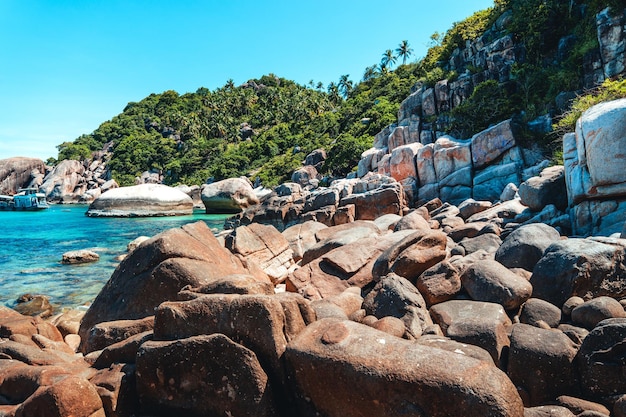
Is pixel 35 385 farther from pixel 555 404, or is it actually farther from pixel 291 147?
pixel 291 147

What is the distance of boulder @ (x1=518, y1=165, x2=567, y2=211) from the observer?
15.9 meters

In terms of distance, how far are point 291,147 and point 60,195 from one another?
57.2 meters

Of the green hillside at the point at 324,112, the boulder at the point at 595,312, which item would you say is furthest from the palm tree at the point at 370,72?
the boulder at the point at 595,312

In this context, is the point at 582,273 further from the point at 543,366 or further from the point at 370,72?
the point at 370,72

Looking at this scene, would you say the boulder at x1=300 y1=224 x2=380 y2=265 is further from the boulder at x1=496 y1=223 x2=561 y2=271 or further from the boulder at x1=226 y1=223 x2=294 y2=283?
the boulder at x1=496 y1=223 x2=561 y2=271

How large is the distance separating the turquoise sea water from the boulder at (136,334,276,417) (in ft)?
42.6

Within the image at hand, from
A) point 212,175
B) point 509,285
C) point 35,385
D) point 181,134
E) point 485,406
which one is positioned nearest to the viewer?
point 485,406

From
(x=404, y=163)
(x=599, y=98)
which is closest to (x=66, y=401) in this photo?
(x=599, y=98)

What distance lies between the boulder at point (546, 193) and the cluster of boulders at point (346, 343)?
751 cm

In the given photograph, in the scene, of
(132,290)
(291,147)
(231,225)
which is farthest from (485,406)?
(291,147)

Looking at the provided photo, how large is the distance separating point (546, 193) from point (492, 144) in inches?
703

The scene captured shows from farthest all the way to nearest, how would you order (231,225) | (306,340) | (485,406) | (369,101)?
(369,101)
(231,225)
(306,340)
(485,406)

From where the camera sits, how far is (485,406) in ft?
11.7

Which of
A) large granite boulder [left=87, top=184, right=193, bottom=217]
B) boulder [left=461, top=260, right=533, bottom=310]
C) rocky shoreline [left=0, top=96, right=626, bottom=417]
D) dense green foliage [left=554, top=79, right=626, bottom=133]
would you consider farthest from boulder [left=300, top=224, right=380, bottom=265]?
large granite boulder [left=87, top=184, right=193, bottom=217]
